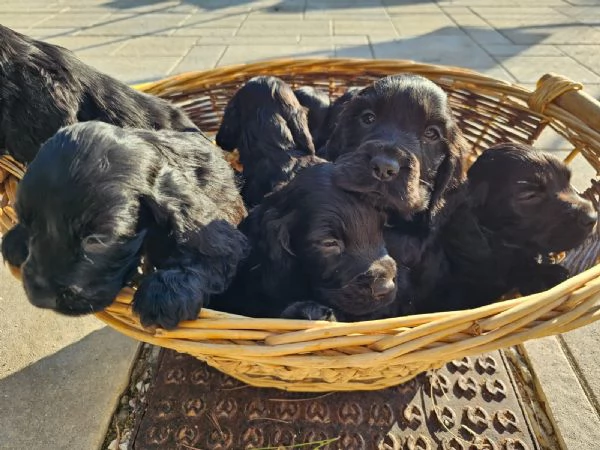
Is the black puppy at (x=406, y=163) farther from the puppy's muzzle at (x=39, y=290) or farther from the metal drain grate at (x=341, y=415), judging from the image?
the puppy's muzzle at (x=39, y=290)

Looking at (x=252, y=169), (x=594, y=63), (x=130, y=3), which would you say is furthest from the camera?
(x=130, y=3)

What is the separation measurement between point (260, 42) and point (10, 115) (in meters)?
5.37

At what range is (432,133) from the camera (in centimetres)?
218

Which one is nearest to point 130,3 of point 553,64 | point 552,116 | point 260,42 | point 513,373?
point 260,42

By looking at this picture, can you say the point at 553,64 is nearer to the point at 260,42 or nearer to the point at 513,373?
the point at 260,42

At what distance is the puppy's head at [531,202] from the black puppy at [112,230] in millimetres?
1256

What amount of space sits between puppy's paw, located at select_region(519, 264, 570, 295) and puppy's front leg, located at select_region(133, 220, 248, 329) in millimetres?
1313

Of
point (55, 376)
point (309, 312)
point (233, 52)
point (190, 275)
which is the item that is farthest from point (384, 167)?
point (233, 52)

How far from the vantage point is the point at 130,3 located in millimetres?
9500

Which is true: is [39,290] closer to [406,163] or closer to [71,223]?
[71,223]

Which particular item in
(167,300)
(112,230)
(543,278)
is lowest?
(543,278)

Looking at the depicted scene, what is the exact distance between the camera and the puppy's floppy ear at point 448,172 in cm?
220

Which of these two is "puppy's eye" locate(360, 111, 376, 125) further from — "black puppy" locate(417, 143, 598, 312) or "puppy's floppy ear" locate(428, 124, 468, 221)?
"black puppy" locate(417, 143, 598, 312)

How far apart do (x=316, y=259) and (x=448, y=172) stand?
2.42ft
